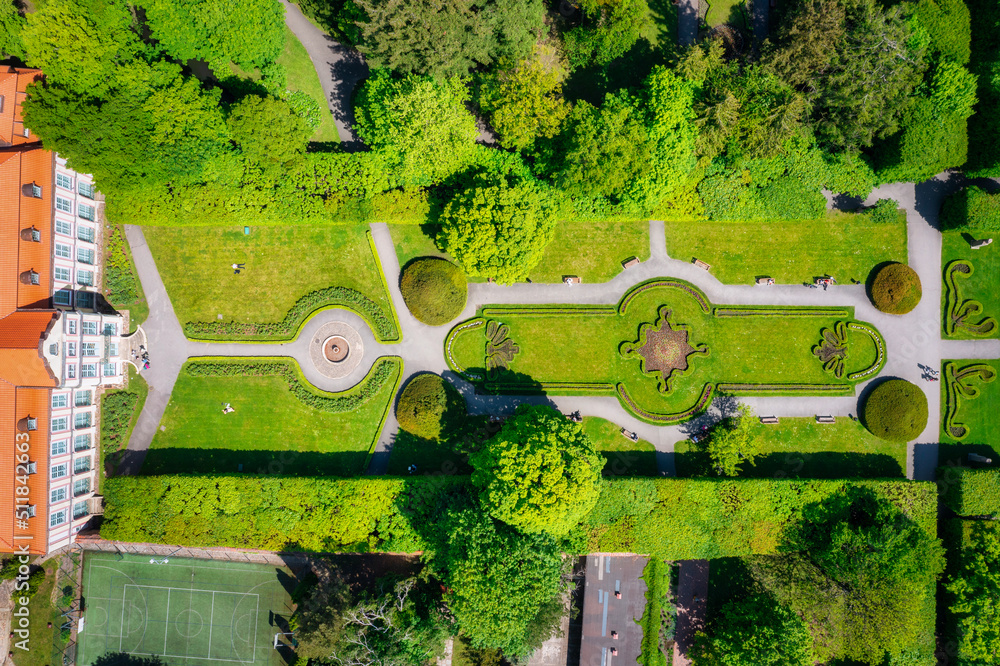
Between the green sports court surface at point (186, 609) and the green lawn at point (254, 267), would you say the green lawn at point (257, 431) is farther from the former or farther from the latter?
the green sports court surface at point (186, 609)

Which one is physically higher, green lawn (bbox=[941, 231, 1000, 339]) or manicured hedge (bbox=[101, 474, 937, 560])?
green lawn (bbox=[941, 231, 1000, 339])

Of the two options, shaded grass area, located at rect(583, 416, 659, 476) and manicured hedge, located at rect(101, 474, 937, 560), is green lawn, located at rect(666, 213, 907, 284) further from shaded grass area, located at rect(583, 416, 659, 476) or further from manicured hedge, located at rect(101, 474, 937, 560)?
manicured hedge, located at rect(101, 474, 937, 560)

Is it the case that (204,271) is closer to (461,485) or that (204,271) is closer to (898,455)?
(461,485)

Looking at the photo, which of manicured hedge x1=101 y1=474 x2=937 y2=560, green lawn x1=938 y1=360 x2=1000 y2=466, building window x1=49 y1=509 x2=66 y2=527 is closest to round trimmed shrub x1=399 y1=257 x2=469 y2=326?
manicured hedge x1=101 y1=474 x2=937 y2=560

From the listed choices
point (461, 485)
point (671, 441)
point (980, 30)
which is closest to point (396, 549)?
point (461, 485)

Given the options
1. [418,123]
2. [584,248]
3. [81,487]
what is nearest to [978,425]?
[584,248]

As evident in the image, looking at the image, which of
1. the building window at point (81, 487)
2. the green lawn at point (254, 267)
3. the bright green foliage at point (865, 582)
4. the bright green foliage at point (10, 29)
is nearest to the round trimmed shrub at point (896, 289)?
the bright green foliage at point (865, 582)

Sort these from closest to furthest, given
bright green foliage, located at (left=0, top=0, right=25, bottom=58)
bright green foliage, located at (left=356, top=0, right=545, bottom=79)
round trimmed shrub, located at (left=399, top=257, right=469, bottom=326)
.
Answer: bright green foliage, located at (left=356, top=0, right=545, bottom=79) < bright green foliage, located at (left=0, top=0, right=25, bottom=58) < round trimmed shrub, located at (left=399, top=257, right=469, bottom=326)

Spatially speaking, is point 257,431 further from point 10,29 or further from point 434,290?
point 10,29
